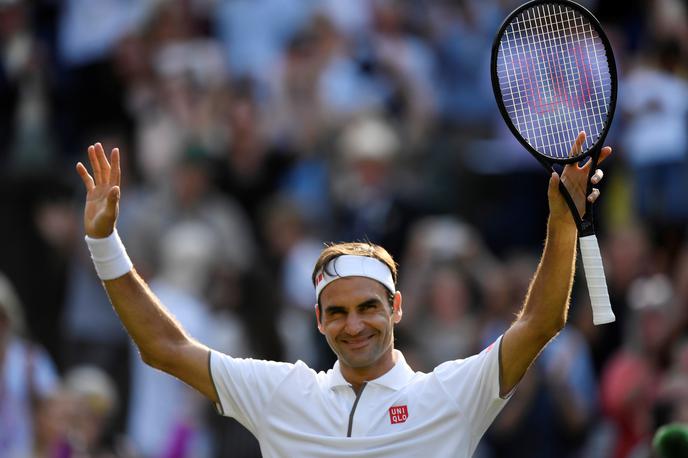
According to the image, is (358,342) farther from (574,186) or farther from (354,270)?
(574,186)

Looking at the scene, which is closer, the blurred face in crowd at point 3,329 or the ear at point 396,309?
the ear at point 396,309

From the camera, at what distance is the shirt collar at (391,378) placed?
20.3 ft

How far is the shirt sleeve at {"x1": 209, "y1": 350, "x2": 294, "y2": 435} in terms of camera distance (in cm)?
624

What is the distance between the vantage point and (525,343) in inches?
233

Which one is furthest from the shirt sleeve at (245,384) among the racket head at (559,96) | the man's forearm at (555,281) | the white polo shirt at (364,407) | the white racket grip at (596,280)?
the racket head at (559,96)

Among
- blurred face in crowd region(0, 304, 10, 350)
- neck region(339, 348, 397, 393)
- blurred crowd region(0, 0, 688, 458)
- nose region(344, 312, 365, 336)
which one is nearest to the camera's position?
nose region(344, 312, 365, 336)

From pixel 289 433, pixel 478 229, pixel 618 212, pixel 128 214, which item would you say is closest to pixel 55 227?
pixel 128 214

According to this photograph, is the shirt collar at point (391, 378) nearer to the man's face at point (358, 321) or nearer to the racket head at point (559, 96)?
the man's face at point (358, 321)

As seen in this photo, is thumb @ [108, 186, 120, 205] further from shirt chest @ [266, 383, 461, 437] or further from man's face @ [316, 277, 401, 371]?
shirt chest @ [266, 383, 461, 437]

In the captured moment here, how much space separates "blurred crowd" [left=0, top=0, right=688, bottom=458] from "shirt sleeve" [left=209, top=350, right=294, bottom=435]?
12.4 ft

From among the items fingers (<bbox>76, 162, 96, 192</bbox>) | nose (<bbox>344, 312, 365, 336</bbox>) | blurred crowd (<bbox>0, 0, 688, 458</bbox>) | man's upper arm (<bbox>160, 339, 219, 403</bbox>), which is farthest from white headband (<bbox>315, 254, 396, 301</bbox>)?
blurred crowd (<bbox>0, 0, 688, 458</bbox>)

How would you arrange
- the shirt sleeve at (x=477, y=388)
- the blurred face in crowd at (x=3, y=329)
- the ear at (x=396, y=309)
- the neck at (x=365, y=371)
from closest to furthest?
→ the shirt sleeve at (x=477, y=388) → the neck at (x=365, y=371) → the ear at (x=396, y=309) → the blurred face in crowd at (x=3, y=329)

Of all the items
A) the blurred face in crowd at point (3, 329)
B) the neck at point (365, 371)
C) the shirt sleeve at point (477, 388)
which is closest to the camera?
the shirt sleeve at point (477, 388)

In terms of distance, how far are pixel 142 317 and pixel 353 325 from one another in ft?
2.73
